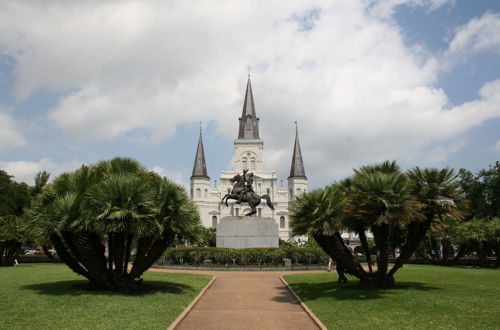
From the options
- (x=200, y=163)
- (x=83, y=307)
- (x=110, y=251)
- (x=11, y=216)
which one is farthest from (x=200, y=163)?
(x=83, y=307)

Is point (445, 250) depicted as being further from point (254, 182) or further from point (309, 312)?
point (254, 182)

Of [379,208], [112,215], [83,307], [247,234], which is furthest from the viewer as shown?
[247,234]

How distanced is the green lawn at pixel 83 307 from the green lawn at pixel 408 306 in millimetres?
3812

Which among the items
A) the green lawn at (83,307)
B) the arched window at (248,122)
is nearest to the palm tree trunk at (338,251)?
the green lawn at (83,307)

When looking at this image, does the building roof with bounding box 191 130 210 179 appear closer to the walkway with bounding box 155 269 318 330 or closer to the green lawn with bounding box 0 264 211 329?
the walkway with bounding box 155 269 318 330

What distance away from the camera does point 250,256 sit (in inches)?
969

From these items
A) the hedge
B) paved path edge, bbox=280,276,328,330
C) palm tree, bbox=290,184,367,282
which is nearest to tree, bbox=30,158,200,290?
palm tree, bbox=290,184,367,282

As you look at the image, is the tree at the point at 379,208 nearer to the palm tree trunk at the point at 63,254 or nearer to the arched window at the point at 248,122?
the palm tree trunk at the point at 63,254

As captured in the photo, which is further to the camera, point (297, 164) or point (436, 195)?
point (297, 164)

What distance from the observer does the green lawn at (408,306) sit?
8844 millimetres

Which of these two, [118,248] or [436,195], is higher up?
[436,195]

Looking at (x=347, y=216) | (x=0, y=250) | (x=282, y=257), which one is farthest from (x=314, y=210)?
(x=0, y=250)

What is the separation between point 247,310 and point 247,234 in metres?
15.8

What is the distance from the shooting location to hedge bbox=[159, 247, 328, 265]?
80.8 ft
